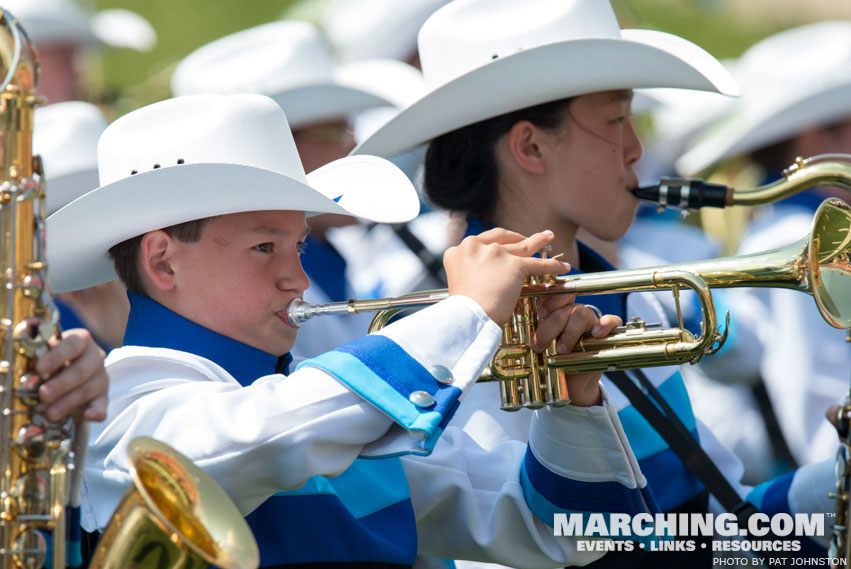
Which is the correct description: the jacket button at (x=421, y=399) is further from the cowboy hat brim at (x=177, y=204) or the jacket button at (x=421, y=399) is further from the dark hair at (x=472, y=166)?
the dark hair at (x=472, y=166)

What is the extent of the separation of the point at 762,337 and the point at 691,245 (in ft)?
3.52

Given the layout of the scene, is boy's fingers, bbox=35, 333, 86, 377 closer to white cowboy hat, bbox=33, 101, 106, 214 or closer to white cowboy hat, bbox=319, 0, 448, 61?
white cowboy hat, bbox=33, 101, 106, 214

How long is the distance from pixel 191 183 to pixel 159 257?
0.71 ft

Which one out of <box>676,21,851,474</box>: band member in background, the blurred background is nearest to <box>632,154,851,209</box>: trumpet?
<box>676,21,851,474</box>: band member in background

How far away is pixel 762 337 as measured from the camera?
19.7 feet

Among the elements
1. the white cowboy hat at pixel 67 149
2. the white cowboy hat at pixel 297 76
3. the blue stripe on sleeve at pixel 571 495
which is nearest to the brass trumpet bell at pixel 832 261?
the blue stripe on sleeve at pixel 571 495

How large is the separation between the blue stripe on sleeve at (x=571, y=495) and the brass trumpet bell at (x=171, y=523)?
3.84 ft

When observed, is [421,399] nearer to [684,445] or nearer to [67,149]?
[684,445]

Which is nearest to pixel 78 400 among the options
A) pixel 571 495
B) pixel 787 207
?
pixel 571 495

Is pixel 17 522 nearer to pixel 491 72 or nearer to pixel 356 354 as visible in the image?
pixel 356 354

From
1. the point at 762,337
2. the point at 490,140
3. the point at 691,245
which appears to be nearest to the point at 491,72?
the point at 490,140

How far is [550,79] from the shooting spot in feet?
13.3

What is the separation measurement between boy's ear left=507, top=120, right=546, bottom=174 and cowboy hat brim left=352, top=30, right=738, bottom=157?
7cm

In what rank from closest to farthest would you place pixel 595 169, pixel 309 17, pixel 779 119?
1. pixel 595 169
2. pixel 779 119
3. pixel 309 17
